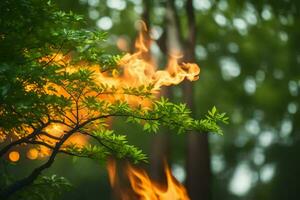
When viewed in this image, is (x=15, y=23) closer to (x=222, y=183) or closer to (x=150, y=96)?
(x=150, y=96)

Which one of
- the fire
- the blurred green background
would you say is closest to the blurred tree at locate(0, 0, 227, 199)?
the fire

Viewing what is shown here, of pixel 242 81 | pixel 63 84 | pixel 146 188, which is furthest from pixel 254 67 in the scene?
pixel 63 84

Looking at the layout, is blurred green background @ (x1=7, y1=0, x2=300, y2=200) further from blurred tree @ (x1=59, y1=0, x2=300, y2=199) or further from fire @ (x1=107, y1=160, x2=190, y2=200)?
fire @ (x1=107, y1=160, x2=190, y2=200)

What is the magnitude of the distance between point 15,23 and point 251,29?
42.2ft

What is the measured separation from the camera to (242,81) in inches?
725

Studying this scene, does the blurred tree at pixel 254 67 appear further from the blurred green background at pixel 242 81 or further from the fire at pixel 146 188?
the fire at pixel 146 188

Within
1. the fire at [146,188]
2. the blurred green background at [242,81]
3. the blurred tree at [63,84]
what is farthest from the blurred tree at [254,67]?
the blurred tree at [63,84]

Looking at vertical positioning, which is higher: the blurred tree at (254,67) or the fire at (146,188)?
the blurred tree at (254,67)

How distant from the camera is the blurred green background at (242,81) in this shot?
1521 cm

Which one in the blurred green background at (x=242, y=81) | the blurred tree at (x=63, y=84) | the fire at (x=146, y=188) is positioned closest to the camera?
the blurred tree at (x=63, y=84)

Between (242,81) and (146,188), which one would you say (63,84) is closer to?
(146,188)

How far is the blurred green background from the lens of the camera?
599 inches

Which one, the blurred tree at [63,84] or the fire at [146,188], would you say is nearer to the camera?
the blurred tree at [63,84]

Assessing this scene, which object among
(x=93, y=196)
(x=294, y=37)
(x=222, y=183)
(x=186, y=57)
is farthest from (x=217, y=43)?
(x=222, y=183)
